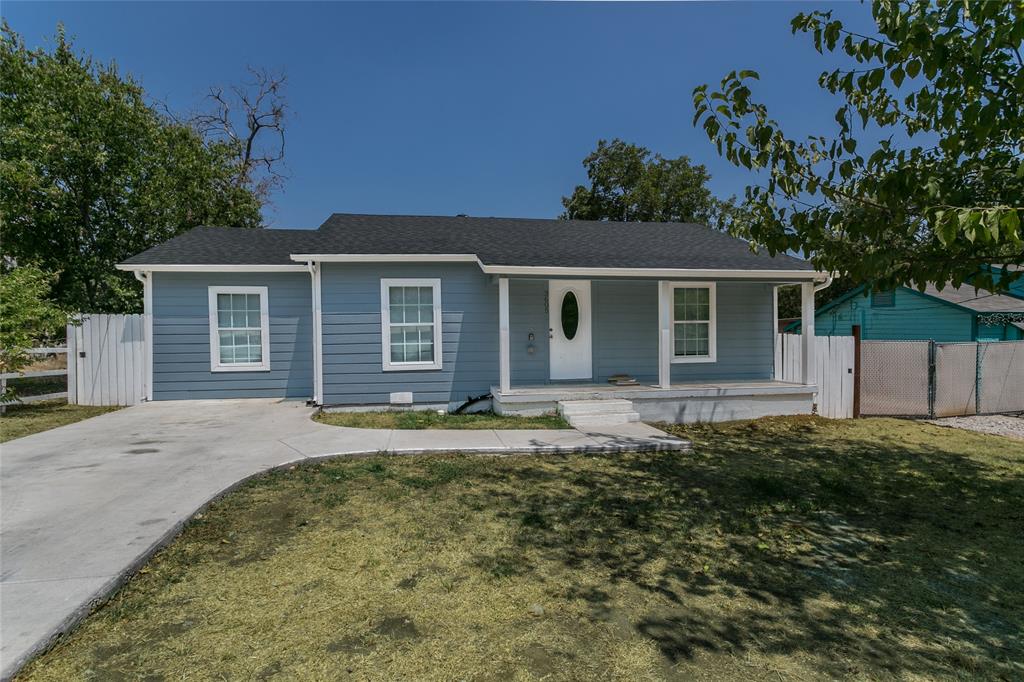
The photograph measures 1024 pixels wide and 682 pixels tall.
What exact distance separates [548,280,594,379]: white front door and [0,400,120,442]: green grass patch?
8.32 meters

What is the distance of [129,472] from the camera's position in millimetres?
5156

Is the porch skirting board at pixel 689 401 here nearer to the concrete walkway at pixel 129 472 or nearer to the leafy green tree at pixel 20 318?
the concrete walkway at pixel 129 472

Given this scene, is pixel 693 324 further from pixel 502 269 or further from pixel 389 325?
→ pixel 389 325

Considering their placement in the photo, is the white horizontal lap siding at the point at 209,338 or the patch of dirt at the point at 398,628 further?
the white horizontal lap siding at the point at 209,338

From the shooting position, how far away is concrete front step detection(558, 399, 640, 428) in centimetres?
829

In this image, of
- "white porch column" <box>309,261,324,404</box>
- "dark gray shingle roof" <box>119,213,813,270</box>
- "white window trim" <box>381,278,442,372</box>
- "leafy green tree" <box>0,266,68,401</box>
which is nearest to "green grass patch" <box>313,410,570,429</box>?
"white porch column" <box>309,261,324,404</box>

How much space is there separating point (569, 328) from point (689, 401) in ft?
8.63

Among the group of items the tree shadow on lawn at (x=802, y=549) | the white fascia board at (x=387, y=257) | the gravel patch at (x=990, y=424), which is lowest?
the gravel patch at (x=990, y=424)

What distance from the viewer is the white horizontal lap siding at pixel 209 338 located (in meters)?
9.84

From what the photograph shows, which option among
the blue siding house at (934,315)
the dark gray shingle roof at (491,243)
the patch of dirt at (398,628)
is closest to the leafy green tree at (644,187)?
the blue siding house at (934,315)

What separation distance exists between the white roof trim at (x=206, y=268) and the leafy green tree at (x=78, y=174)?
501 centimetres

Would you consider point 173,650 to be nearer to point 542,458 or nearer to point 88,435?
point 542,458

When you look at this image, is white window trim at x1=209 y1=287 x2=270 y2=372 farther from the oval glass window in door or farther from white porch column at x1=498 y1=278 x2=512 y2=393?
the oval glass window in door

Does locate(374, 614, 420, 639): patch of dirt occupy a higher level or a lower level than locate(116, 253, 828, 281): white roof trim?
lower
